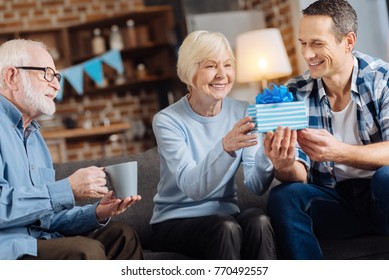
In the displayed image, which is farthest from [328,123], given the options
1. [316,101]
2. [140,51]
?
[140,51]

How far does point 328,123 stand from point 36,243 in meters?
0.69

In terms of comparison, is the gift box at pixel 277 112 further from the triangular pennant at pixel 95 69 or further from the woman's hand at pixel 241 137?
the triangular pennant at pixel 95 69

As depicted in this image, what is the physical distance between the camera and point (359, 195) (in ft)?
5.41

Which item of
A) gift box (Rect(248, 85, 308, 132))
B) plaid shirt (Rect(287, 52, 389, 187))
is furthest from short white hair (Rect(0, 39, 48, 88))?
plaid shirt (Rect(287, 52, 389, 187))

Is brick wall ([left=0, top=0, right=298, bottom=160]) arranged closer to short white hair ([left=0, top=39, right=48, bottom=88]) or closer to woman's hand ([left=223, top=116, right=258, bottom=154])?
short white hair ([left=0, top=39, right=48, bottom=88])

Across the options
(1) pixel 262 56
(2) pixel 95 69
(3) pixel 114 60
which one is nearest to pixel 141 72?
(3) pixel 114 60

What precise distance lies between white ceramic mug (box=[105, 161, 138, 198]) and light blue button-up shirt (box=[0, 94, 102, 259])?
88 millimetres

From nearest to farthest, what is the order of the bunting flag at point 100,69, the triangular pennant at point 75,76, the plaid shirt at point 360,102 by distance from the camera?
the plaid shirt at point 360,102, the triangular pennant at point 75,76, the bunting flag at point 100,69

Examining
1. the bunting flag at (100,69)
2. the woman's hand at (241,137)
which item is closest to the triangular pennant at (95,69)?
the bunting flag at (100,69)

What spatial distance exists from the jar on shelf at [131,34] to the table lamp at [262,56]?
1.57m

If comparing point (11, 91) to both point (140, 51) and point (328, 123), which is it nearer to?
point (328, 123)

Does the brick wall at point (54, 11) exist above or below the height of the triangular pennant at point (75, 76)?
above

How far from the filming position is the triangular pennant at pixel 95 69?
14.2 feet

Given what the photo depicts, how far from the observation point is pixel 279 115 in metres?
1.40
